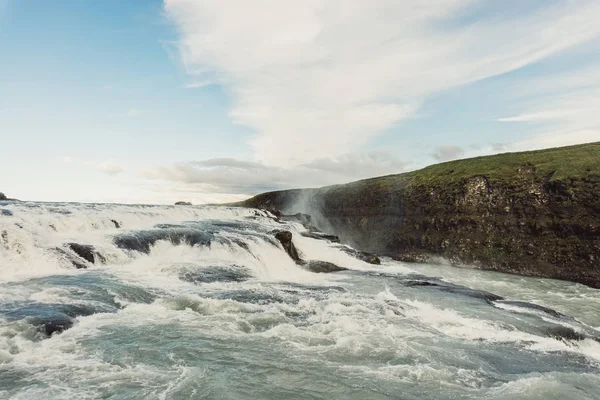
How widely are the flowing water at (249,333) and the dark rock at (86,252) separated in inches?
7.7

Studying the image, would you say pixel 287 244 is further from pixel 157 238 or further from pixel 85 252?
pixel 85 252

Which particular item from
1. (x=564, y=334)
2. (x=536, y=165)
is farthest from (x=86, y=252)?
(x=536, y=165)

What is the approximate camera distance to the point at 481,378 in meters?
9.68

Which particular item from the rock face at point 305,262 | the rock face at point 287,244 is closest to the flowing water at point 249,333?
the rock face at point 305,262

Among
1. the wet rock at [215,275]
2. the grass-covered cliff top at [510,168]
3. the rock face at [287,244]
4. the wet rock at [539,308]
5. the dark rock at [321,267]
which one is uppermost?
the grass-covered cliff top at [510,168]

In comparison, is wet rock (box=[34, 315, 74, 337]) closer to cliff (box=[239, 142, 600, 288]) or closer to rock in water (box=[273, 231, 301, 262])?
rock in water (box=[273, 231, 301, 262])

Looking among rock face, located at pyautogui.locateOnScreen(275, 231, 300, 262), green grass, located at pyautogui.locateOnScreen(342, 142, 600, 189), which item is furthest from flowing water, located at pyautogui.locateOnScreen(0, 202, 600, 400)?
green grass, located at pyautogui.locateOnScreen(342, 142, 600, 189)

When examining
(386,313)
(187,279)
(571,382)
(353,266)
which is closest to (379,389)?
(571,382)

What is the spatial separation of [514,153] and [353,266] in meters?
34.0

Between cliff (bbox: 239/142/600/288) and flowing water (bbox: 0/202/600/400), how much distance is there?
1224 cm

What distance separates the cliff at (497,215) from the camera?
34781 mm

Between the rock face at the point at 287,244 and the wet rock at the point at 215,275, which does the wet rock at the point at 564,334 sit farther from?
the rock face at the point at 287,244

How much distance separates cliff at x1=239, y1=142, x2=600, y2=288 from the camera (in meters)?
34.8

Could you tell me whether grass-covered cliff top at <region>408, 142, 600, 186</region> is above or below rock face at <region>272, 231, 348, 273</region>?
above
